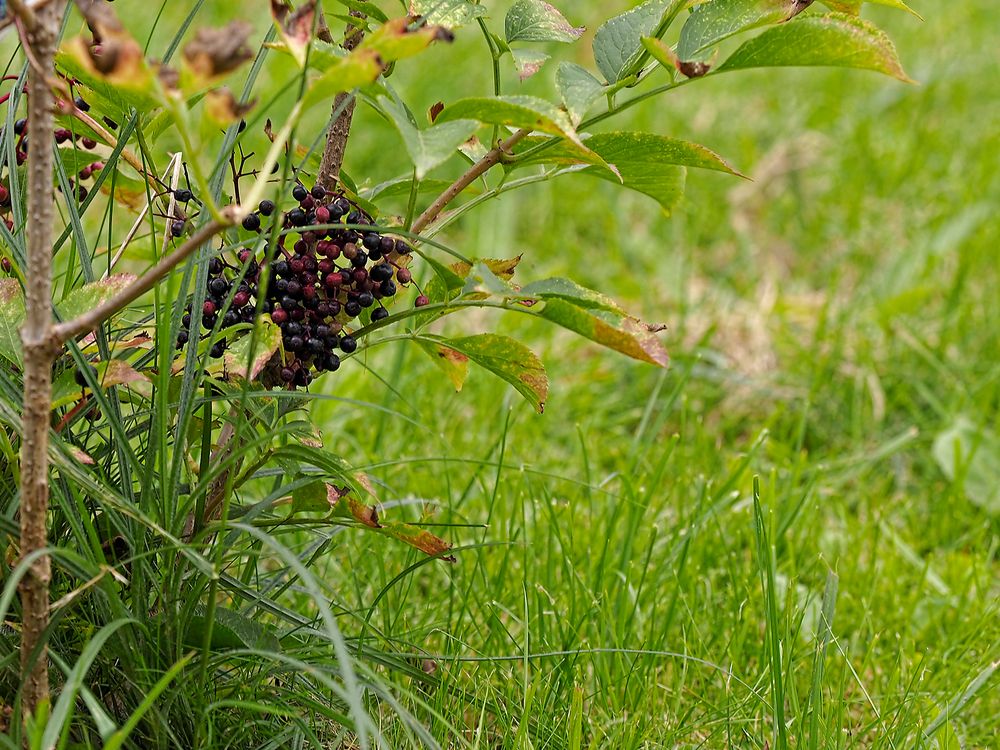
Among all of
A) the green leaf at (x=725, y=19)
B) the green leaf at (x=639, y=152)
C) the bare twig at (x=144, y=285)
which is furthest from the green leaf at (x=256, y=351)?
the green leaf at (x=725, y=19)

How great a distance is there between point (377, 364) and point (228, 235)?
120 centimetres

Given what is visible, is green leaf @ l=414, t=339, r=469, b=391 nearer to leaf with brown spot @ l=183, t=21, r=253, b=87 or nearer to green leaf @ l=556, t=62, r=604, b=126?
green leaf @ l=556, t=62, r=604, b=126

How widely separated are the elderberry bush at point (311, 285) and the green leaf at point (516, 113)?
0.48 ft

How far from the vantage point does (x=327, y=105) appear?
3.10m

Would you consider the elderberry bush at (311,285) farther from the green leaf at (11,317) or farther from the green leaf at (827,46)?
the green leaf at (827,46)

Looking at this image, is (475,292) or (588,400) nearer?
(475,292)

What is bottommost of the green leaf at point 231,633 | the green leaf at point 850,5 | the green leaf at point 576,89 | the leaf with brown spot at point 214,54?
the green leaf at point 231,633

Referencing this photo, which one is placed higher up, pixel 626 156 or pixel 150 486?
pixel 626 156

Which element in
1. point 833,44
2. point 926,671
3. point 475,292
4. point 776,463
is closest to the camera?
point 833,44

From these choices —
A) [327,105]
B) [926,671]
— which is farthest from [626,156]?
[327,105]

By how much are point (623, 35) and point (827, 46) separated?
0.63 feet

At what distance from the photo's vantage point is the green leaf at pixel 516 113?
822 mm

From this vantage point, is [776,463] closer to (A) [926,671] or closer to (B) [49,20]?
(A) [926,671]

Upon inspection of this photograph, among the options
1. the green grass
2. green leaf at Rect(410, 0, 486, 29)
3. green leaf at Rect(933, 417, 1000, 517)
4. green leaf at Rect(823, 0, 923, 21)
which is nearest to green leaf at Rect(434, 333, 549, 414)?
the green grass
